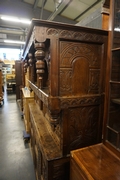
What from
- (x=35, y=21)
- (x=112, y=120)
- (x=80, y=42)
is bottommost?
(x=112, y=120)

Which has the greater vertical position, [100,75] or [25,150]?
[100,75]

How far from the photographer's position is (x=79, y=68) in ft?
3.91

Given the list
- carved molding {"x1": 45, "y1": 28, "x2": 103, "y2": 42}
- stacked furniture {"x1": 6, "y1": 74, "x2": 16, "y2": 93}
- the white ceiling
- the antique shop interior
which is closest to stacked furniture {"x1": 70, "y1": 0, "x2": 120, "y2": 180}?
the antique shop interior

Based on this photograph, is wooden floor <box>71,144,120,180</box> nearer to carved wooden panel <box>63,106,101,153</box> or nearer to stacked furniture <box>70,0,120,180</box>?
stacked furniture <box>70,0,120,180</box>

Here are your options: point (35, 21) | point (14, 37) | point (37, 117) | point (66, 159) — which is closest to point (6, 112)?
point (37, 117)

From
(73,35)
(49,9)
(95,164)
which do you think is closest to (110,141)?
(95,164)

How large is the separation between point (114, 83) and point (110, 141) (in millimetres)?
503

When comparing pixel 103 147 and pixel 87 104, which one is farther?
pixel 87 104

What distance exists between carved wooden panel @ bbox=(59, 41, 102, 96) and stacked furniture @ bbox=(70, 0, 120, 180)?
0.22 metres

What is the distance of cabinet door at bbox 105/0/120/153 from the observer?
1.00m

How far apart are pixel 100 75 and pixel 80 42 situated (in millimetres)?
392

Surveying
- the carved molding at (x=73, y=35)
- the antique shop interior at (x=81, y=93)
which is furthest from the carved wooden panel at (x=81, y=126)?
the carved molding at (x=73, y=35)

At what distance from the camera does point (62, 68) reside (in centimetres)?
113

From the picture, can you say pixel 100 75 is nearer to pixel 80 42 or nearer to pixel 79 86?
pixel 79 86
